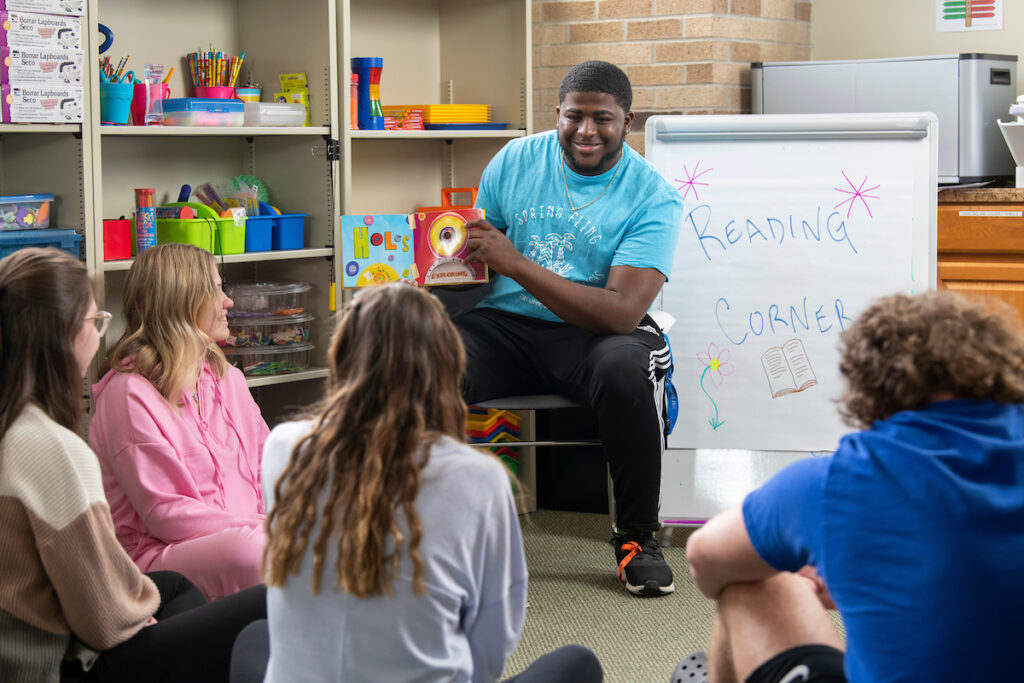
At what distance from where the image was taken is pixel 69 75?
2346 millimetres

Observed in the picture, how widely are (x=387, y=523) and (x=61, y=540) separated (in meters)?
0.48

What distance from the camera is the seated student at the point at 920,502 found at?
103 cm

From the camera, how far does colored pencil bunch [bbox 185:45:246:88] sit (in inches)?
114

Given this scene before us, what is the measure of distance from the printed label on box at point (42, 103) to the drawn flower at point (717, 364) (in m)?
1.62

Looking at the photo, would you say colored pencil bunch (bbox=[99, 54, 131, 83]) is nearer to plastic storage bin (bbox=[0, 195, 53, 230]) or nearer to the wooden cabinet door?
plastic storage bin (bbox=[0, 195, 53, 230])

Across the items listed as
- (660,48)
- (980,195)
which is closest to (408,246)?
(660,48)

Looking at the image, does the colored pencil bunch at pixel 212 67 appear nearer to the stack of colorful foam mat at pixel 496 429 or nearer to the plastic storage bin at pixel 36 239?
the plastic storage bin at pixel 36 239

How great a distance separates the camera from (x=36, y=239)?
7.72 ft

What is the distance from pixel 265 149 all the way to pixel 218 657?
1901 millimetres

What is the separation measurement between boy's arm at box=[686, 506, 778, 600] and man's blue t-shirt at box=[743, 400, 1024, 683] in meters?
0.14

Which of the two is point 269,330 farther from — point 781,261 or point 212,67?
point 781,261

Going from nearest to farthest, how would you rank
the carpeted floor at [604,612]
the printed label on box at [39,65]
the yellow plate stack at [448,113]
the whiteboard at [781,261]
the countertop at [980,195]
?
the carpeted floor at [604,612], the printed label on box at [39,65], the whiteboard at [781,261], the yellow plate stack at [448,113], the countertop at [980,195]

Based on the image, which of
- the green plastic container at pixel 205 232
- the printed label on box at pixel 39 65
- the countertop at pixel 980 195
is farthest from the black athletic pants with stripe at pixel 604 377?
the countertop at pixel 980 195

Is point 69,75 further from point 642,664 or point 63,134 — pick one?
point 642,664
